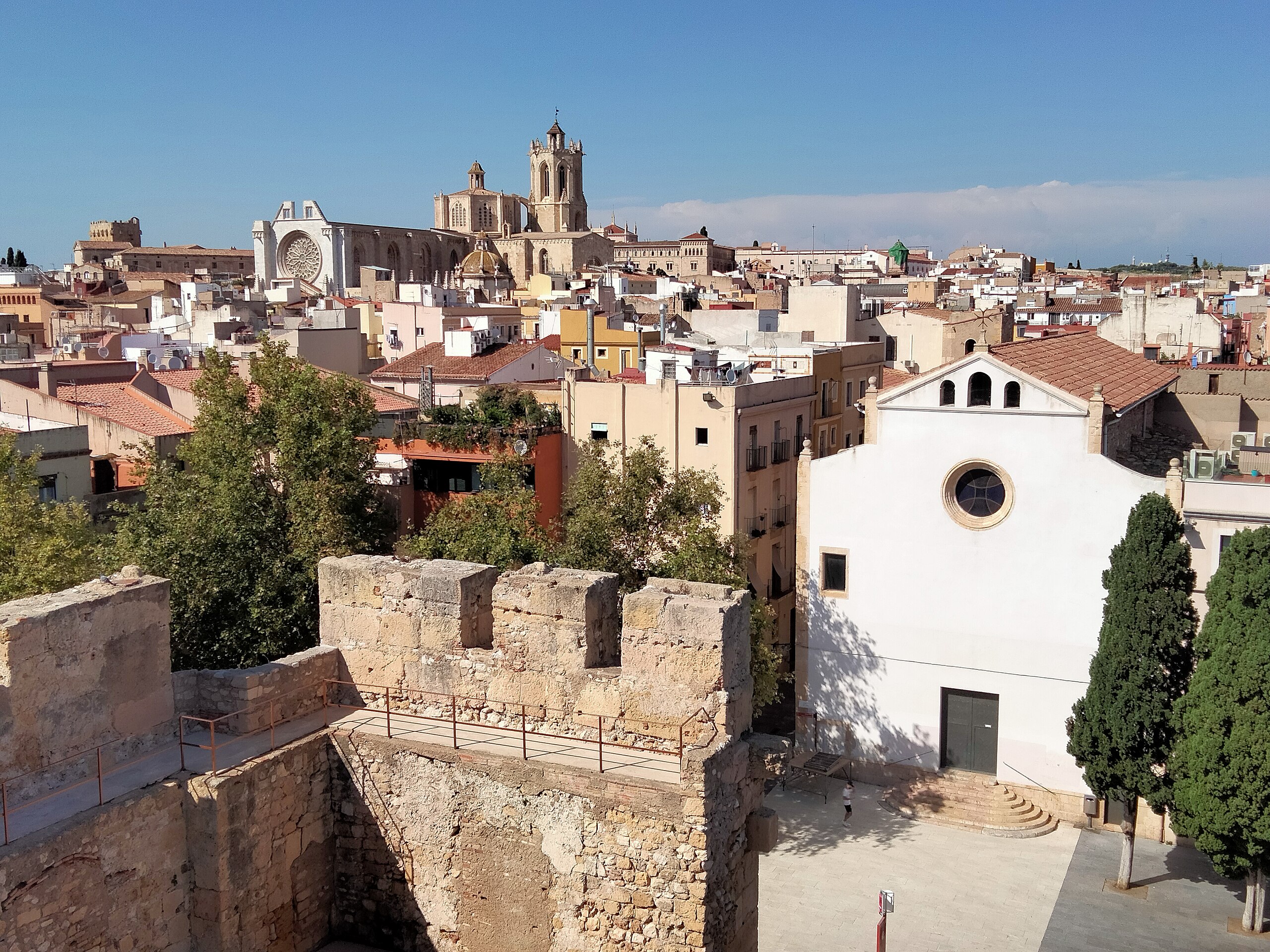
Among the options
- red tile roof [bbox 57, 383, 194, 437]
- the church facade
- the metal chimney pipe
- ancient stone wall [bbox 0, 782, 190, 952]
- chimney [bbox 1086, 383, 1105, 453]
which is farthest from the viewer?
the church facade

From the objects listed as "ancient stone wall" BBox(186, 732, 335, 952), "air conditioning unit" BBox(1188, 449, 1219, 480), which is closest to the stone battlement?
"ancient stone wall" BBox(186, 732, 335, 952)

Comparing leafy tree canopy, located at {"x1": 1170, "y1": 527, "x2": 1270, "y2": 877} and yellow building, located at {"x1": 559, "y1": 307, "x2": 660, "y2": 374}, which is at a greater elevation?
yellow building, located at {"x1": 559, "y1": 307, "x2": 660, "y2": 374}

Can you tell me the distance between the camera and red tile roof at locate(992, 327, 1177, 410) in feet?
65.0

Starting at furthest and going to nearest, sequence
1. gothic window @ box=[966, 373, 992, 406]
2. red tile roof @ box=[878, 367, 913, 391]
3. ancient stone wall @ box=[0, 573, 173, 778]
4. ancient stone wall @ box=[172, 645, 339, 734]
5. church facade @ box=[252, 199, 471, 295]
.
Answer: church facade @ box=[252, 199, 471, 295], red tile roof @ box=[878, 367, 913, 391], gothic window @ box=[966, 373, 992, 406], ancient stone wall @ box=[172, 645, 339, 734], ancient stone wall @ box=[0, 573, 173, 778]

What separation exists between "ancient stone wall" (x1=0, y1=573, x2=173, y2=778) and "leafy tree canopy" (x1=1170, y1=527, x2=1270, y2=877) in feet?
40.1

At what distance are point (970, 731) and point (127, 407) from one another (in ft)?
59.5

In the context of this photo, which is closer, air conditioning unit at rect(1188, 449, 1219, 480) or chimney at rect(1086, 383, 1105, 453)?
air conditioning unit at rect(1188, 449, 1219, 480)

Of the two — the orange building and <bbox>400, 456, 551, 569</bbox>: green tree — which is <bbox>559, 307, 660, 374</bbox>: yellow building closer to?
the orange building

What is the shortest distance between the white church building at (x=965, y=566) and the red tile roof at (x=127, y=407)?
12.6m

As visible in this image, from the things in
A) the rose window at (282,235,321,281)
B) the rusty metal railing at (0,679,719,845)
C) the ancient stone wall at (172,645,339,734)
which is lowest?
the rusty metal railing at (0,679,719,845)

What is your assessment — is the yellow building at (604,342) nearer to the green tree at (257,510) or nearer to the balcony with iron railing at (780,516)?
the balcony with iron railing at (780,516)

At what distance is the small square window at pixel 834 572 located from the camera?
19.8 metres

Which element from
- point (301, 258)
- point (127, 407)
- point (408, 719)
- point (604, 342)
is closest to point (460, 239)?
point (301, 258)

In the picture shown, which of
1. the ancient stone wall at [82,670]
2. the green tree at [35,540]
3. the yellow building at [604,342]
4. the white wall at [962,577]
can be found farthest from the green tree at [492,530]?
the yellow building at [604,342]
